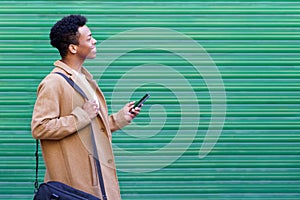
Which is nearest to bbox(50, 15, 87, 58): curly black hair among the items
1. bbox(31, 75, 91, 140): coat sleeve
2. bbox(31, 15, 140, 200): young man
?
bbox(31, 15, 140, 200): young man

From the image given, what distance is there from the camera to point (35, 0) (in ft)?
18.0

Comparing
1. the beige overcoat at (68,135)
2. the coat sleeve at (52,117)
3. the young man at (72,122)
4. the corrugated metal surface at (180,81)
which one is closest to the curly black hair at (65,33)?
the young man at (72,122)

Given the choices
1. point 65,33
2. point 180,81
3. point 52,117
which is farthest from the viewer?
point 180,81

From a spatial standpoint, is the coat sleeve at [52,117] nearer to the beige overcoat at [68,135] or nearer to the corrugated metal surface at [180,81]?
the beige overcoat at [68,135]

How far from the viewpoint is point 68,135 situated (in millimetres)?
3855

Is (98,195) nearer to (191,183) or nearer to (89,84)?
(89,84)

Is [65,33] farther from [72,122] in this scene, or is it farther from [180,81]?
[180,81]

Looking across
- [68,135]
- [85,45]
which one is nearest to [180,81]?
[85,45]

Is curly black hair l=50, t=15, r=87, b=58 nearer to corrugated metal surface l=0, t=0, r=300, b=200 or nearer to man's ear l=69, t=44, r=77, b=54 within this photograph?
man's ear l=69, t=44, r=77, b=54

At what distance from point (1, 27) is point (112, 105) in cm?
110

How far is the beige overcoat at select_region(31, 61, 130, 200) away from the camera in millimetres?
3766

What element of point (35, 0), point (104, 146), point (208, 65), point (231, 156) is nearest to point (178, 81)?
point (208, 65)

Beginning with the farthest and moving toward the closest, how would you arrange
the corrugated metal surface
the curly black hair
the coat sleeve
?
the corrugated metal surface → the curly black hair → the coat sleeve

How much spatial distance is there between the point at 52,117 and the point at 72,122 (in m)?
0.11
